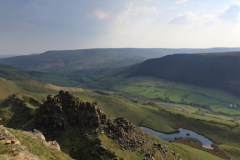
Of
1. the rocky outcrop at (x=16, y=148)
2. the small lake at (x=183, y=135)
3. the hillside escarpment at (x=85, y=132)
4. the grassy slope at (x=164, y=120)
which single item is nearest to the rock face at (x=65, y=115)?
the hillside escarpment at (x=85, y=132)

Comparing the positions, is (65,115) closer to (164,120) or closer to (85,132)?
(85,132)

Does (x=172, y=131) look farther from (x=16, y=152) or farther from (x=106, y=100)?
(x=16, y=152)

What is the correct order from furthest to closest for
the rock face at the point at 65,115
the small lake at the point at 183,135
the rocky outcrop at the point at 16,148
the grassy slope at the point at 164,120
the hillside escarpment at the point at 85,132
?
the grassy slope at the point at 164,120 → the small lake at the point at 183,135 → the rock face at the point at 65,115 → the hillside escarpment at the point at 85,132 → the rocky outcrop at the point at 16,148

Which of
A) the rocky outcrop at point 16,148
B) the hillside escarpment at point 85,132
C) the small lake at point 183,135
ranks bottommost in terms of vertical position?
Result: the small lake at point 183,135

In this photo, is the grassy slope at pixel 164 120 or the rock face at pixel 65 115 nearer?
the rock face at pixel 65 115

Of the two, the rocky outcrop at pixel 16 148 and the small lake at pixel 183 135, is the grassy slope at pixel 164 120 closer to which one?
the small lake at pixel 183 135

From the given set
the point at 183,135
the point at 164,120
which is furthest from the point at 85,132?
the point at 164,120

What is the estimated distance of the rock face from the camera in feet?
168

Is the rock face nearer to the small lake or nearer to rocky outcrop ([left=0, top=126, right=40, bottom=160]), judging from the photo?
rocky outcrop ([left=0, top=126, right=40, bottom=160])

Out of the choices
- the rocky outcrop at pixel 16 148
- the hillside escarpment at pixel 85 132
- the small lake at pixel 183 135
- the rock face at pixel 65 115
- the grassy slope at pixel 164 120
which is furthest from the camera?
the grassy slope at pixel 164 120

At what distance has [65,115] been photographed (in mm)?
56156

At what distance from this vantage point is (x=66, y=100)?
201 ft

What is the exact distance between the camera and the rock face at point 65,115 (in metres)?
51.3

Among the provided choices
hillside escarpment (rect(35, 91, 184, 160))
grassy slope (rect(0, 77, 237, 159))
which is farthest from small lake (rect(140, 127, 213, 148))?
hillside escarpment (rect(35, 91, 184, 160))
